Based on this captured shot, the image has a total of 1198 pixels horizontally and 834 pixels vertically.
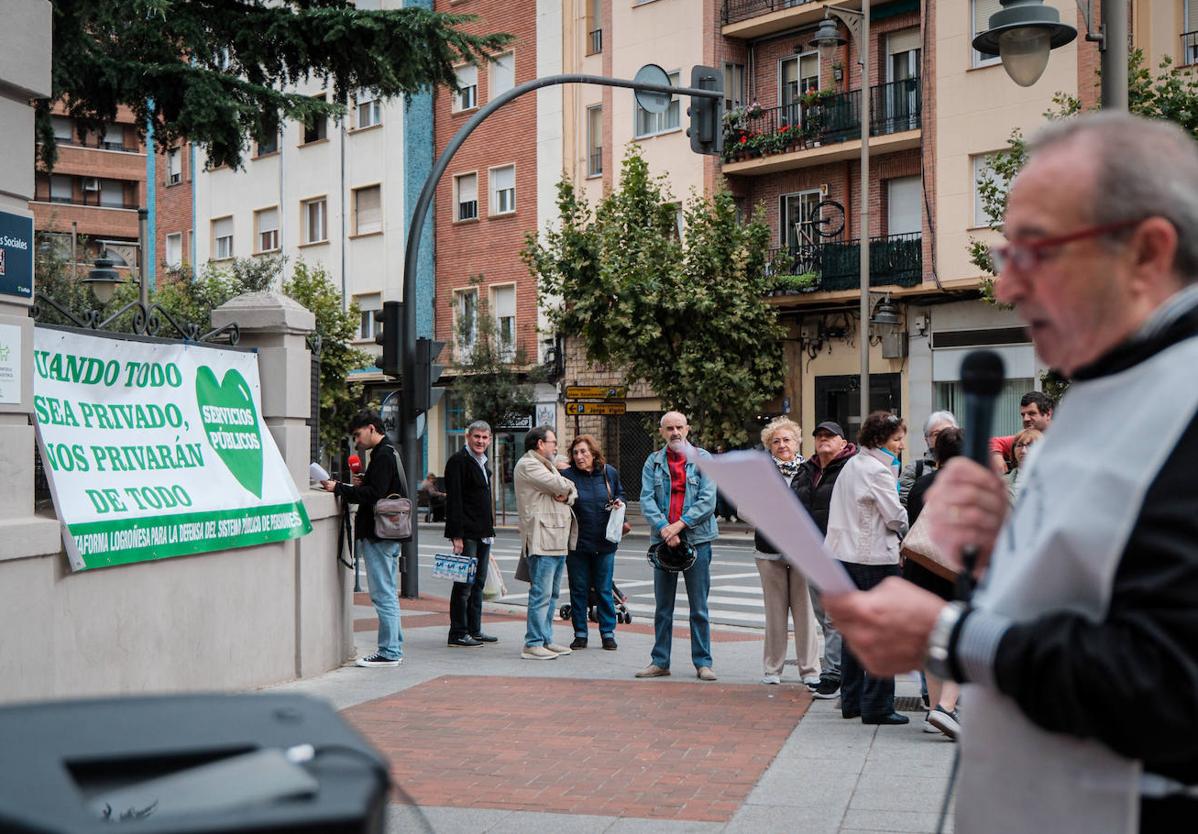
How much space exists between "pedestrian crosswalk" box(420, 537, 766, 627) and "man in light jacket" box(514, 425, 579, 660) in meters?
2.81

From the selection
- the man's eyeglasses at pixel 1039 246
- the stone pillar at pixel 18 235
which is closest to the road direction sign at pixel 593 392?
the stone pillar at pixel 18 235

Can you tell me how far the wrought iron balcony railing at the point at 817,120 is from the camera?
2853cm

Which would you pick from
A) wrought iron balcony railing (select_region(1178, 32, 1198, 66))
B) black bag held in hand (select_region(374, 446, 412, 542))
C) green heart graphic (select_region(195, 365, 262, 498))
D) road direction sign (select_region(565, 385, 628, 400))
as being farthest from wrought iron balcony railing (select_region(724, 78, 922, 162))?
green heart graphic (select_region(195, 365, 262, 498))

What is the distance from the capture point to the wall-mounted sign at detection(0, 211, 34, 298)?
675 cm

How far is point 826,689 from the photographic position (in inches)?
368

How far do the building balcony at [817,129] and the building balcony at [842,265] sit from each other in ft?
6.42

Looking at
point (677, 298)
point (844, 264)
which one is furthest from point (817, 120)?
point (677, 298)

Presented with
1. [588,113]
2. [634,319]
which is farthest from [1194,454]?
[588,113]

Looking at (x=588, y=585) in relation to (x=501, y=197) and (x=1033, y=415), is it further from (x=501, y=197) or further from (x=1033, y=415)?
(x=501, y=197)

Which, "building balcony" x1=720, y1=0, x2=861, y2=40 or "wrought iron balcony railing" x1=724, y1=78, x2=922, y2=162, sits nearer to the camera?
"wrought iron balcony railing" x1=724, y1=78, x2=922, y2=162

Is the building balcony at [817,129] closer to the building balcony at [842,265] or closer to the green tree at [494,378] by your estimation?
the building balcony at [842,265]

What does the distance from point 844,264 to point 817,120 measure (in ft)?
10.8

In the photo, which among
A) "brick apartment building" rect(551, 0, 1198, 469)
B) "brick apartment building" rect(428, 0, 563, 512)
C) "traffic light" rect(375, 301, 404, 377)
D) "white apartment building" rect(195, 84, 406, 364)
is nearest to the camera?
"traffic light" rect(375, 301, 404, 377)

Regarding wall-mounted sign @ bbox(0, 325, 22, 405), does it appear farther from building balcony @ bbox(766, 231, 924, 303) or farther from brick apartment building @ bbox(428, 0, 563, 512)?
brick apartment building @ bbox(428, 0, 563, 512)
